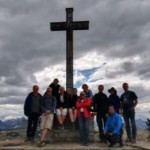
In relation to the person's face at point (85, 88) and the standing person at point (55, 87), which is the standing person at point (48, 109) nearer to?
the standing person at point (55, 87)

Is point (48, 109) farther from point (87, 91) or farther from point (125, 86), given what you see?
point (125, 86)

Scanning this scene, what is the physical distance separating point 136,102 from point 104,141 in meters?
1.93

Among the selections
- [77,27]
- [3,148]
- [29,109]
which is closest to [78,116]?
[29,109]

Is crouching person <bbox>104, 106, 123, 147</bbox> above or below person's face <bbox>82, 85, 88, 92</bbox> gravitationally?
below

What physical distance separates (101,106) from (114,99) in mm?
571

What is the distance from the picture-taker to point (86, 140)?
546 inches

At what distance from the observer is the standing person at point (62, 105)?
1446cm

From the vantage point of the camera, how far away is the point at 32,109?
46.6ft

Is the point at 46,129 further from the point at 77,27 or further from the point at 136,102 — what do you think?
the point at 77,27

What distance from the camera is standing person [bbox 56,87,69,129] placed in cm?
1446

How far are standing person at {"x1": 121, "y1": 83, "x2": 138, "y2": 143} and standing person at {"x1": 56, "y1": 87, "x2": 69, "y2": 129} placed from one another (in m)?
2.20

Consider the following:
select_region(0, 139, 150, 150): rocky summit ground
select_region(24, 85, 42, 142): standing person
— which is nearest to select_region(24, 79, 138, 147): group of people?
select_region(24, 85, 42, 142): standing person

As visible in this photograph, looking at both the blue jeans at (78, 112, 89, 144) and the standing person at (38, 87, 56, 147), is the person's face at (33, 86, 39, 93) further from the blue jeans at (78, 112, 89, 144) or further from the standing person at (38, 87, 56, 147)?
the blue jeans at (78, 112, 89, 144)

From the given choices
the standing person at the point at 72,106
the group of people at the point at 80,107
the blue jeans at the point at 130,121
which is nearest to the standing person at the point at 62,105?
the group of people at the point at 80,107
